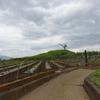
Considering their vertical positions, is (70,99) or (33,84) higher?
(33,84)

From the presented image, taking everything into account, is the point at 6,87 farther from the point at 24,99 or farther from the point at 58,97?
the point at 58,97

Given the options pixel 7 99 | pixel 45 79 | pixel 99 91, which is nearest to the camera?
pixel 99 91

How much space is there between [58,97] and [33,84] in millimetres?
1377

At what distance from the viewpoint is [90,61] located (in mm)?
15219

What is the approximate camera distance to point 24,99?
399 cm

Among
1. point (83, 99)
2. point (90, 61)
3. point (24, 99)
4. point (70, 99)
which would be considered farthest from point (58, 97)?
point (90, 61)

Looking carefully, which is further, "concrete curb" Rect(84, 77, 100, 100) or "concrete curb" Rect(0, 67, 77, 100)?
"concrete curb" Rect(0, 67, 77, 100)

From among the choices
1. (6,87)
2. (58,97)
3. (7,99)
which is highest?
(6,87)

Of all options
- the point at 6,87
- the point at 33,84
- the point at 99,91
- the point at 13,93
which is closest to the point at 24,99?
the point at 13,93

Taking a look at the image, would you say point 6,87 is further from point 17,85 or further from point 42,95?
point 42,95

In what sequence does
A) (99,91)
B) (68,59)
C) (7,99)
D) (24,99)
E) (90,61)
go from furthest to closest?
1. (68,59)
2. (90,61)
3. (24,99)
4. (7,99)
5. (99,91)

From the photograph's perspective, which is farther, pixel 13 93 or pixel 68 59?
pixel 68 59

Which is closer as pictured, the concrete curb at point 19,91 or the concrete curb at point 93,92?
the concrete curb at point 93,92

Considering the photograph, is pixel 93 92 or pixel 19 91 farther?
pixel 19 91
